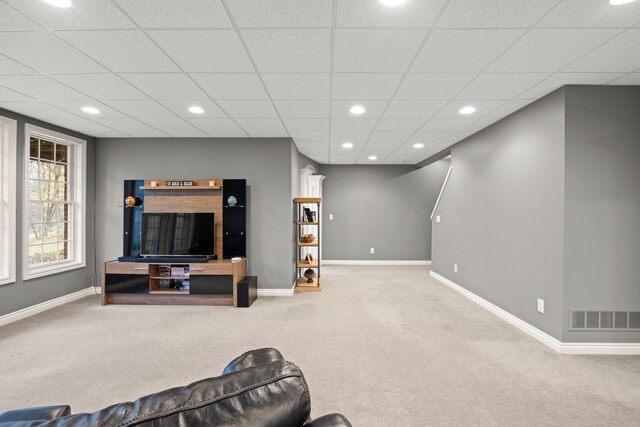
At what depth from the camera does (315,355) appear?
279 centimetres

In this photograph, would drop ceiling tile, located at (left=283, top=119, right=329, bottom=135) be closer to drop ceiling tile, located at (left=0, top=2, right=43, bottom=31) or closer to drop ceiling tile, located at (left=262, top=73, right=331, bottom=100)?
drop ceiling tile, located at (left=262, top=73, right=331, bottom=100)

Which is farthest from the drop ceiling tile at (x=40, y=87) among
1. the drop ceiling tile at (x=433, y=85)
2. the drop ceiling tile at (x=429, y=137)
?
the drop ceiling tile at (x=429, y=137)

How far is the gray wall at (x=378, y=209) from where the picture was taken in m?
7.82

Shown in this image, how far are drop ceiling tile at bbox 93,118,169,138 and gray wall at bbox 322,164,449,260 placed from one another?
13.7ft

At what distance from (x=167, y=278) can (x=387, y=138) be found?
3963 mm

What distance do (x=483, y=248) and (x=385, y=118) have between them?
2.29 m

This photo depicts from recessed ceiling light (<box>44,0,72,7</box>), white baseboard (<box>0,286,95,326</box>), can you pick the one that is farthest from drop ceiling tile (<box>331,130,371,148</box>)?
white baseboard (<box>0,286,95,326</box>)

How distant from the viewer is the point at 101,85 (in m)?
2.88

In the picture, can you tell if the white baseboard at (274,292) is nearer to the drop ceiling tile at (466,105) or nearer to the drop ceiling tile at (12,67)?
the drop ceiling tile at (466,105)

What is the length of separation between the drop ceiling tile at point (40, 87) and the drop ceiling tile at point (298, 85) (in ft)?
6.46

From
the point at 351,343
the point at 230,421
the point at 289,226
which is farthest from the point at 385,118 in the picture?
the point at 230,421

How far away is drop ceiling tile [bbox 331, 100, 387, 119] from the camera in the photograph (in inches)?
131

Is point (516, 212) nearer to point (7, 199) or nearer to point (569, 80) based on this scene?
point (569, 80)

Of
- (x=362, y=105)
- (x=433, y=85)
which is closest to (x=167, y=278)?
(x=362, y=105)
